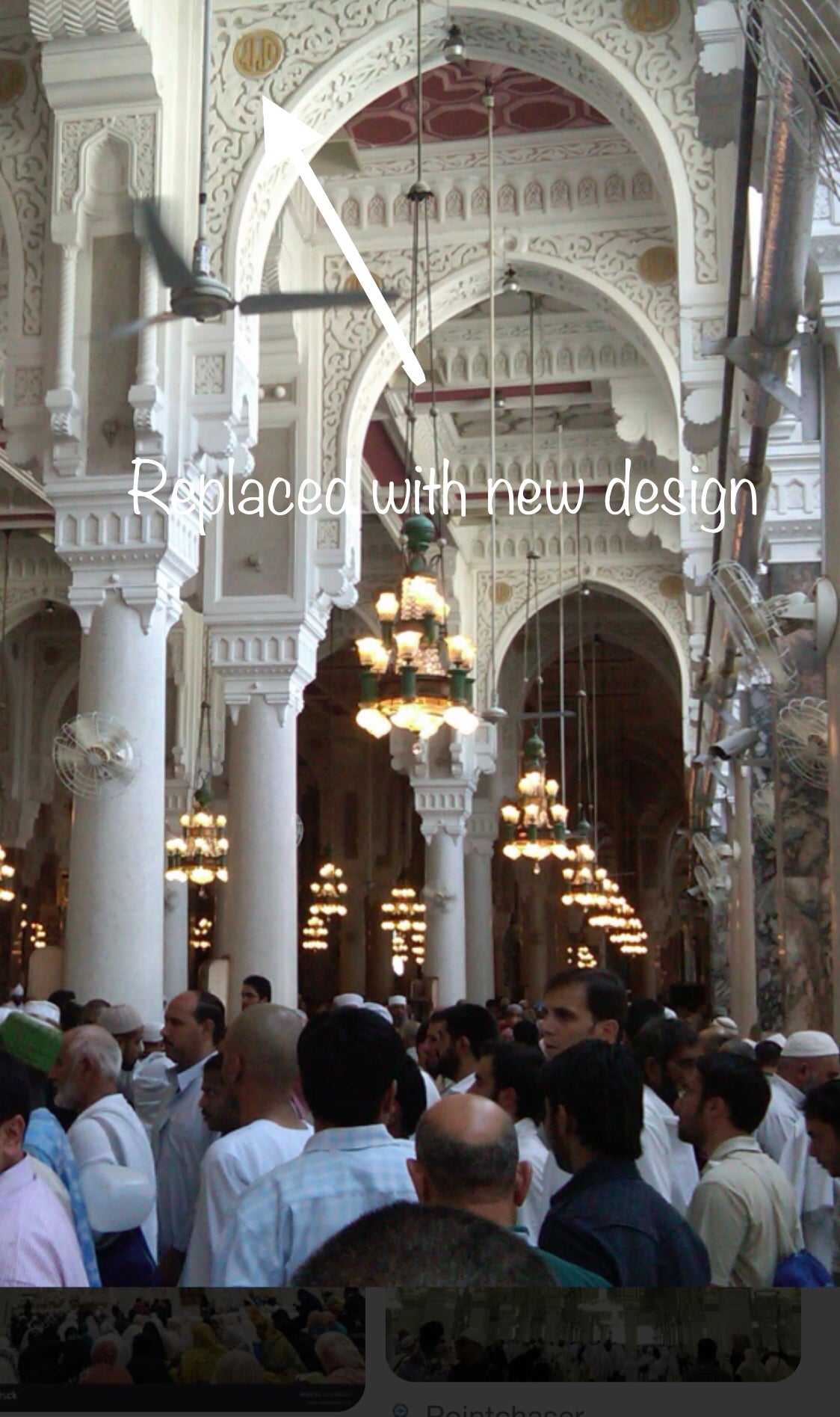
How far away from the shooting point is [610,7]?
296 inches

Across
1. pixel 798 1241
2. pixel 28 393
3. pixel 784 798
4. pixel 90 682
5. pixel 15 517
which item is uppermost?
pixel 15 517

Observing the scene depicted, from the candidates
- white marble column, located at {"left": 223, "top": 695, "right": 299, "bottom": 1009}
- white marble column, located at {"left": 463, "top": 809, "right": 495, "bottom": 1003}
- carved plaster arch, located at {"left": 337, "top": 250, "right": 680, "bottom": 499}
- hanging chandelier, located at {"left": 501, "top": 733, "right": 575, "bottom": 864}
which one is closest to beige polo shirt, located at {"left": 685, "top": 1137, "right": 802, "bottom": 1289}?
white marble column, located at {"left": 223, "top": 695, "right": 299, "bottom": 1009}

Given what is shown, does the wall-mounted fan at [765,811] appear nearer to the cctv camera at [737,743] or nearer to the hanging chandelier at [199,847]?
the cctv camera at [737,743]

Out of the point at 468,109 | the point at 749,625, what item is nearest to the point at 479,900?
the point at 468,109

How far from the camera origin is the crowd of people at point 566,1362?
152 centimetres

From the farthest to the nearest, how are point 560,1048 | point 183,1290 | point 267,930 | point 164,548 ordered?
point 267,930 → point 164,548 → point 560,1048 → point 183,1290

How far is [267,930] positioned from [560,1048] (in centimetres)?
608

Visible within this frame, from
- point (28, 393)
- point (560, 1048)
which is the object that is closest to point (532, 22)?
point (28, 393)

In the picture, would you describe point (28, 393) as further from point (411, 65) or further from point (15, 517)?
point (15, 517)

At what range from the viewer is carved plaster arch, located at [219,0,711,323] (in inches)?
290

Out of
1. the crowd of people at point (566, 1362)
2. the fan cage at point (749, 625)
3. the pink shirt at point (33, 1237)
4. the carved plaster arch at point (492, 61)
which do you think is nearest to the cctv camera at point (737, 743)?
the fan cage at point (749, 625)

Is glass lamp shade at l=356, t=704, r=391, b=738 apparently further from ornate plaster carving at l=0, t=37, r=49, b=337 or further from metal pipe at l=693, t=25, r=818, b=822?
metal pipe at l=693, t=25, r=818, b=822

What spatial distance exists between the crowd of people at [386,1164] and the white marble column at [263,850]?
5105 millimetres

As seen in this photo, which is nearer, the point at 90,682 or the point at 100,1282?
the point at 100,1282
